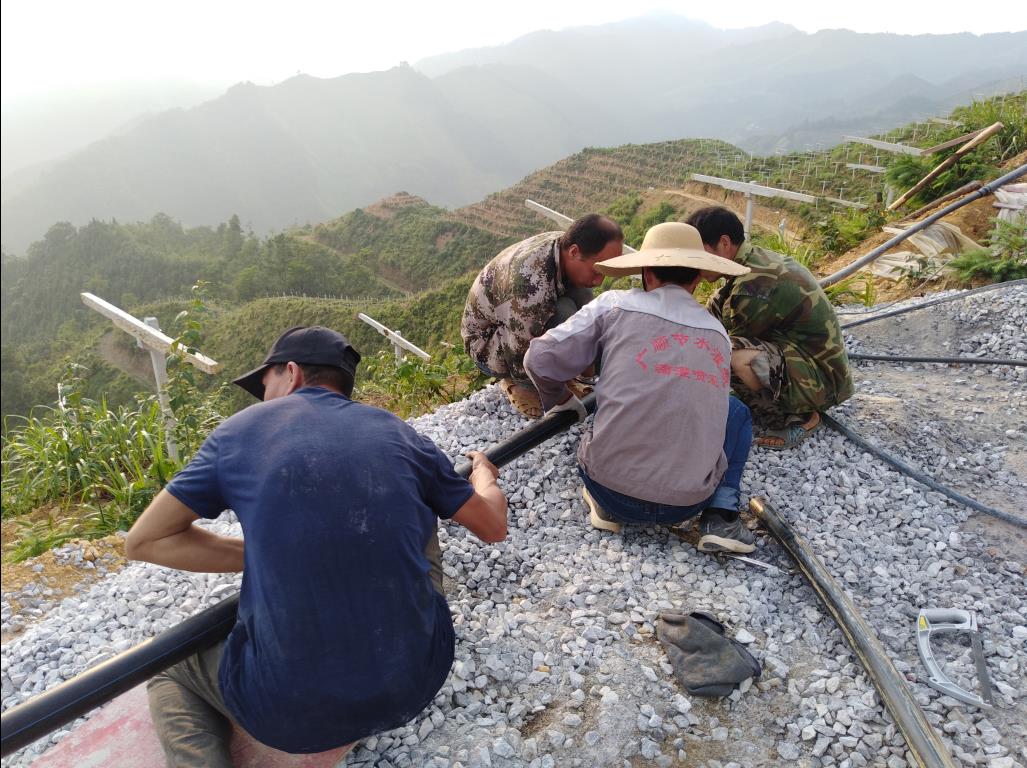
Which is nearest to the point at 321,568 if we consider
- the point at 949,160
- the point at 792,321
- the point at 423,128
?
the point at 792,321

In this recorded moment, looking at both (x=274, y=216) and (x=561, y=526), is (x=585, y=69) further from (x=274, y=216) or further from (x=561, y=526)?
(x=561, y=526)

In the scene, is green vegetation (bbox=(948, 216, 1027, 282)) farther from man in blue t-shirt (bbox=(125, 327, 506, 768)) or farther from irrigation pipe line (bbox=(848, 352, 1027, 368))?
man in blue t-shirt (bbox=(125, 327, 506, 768))

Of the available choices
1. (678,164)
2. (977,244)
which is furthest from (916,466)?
(678,164)

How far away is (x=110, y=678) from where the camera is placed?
67.9 inches

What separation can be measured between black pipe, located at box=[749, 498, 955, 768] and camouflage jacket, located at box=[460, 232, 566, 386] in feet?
5.38

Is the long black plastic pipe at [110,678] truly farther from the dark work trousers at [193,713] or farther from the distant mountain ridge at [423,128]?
the distant mountain ridge at [423,128]

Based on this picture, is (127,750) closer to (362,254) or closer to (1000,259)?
(1000,259)

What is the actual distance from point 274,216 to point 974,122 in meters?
114

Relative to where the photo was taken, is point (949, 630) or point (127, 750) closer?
point (127, 750)

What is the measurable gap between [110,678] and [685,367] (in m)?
2.12

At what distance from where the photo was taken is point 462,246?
143 ft

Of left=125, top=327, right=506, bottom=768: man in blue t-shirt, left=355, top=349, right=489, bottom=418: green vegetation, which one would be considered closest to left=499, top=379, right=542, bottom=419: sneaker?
left=355, top=349, right=489, bottom=418: green vegetation

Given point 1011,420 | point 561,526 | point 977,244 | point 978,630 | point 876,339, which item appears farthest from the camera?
point 977,244

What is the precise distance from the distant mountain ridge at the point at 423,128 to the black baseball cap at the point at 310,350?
70174 millimetres
